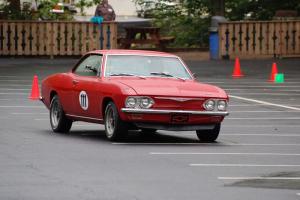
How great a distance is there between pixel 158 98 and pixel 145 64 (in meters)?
1.58

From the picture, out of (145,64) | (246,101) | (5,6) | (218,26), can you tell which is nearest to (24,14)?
(5,6)

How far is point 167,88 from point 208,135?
1.16 metres

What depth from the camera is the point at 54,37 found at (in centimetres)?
4147

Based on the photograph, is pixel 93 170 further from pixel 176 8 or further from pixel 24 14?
pixel 176 8

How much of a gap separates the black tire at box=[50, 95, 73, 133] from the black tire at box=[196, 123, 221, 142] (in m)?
2.19

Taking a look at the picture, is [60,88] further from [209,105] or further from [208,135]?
[209,105]

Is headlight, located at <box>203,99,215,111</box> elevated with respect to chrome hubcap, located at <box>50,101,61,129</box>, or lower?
elevated

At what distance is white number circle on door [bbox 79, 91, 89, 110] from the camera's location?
695 inches

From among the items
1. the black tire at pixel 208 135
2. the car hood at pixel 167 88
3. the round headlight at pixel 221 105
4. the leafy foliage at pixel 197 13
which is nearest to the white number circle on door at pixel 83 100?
the car hood at pixel 167 88

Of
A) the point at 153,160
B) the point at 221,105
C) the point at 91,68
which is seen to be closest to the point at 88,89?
the point at 91,68

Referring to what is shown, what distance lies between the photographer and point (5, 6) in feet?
149

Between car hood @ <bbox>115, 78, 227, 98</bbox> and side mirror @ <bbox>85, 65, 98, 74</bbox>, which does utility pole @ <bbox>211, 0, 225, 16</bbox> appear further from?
car hood @ <bbox>115, 78, 227, 98</bbox>

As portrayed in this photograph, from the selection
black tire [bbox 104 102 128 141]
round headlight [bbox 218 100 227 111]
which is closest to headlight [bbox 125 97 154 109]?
black tire [bbox 104 102 128 141]

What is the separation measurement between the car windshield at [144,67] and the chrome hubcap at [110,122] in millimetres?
847
